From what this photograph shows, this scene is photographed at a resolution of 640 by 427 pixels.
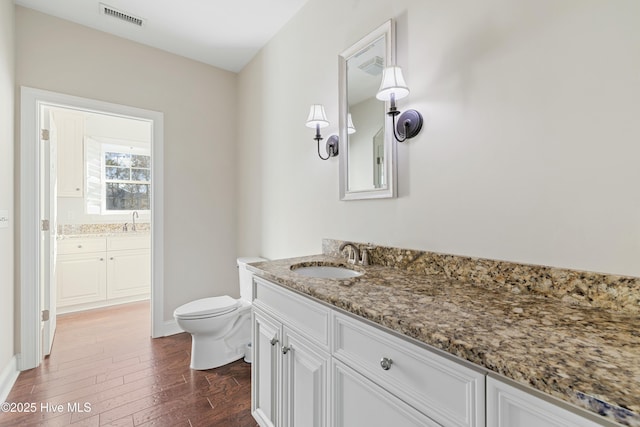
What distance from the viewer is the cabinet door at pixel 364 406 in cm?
77

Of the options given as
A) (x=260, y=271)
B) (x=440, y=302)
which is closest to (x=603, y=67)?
(x=440, y=302)

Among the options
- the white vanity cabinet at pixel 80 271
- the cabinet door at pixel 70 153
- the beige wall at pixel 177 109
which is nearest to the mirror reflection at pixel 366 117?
the beige wall at pixel 177 109

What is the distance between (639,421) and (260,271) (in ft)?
4.09

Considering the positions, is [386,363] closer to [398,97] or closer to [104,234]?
[398,97]

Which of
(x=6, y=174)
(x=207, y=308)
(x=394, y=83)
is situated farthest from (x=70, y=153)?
(x=394, y=83)

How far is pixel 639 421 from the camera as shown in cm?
40

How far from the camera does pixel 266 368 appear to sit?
141 centimetres

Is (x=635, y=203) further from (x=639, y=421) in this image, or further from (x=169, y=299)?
(x=169, y=299)

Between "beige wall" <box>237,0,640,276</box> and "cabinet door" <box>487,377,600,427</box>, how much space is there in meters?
0.61

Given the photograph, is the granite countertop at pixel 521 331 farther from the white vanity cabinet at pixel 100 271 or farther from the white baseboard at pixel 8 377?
the white vanity cabinet at pixel 100 271

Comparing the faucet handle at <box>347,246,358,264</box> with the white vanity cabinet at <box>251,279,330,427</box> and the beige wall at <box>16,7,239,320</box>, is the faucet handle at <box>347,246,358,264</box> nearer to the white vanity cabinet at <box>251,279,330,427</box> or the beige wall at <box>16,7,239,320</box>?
the white vanity cabinet at <box>251,279,330,427</box>

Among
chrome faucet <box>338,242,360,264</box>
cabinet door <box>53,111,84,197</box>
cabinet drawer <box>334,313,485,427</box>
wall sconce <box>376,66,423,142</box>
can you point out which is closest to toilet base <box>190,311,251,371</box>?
chrome faucet <box>338,242,360,264</box>

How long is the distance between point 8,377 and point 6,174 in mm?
1335

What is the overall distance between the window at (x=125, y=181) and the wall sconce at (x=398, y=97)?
11.3ft
